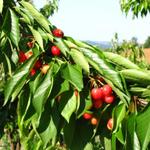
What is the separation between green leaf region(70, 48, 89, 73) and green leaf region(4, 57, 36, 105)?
0.39 ft

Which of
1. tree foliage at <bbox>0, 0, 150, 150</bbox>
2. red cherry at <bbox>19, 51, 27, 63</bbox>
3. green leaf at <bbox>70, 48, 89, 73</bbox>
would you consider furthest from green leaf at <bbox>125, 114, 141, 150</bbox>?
red cherry at <bbox>19, 51, 27, 63</bbox>

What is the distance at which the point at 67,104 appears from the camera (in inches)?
48.7

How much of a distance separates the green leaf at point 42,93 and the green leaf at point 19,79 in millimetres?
63

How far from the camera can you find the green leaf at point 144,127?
1125 mm

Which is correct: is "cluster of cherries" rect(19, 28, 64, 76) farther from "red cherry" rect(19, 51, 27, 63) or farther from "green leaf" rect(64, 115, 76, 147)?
"green leaf" rect(64, 115, 76, 147)

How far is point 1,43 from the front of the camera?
1.41 meters

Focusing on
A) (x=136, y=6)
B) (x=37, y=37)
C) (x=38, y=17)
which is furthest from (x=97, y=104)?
(x=136, y=6)

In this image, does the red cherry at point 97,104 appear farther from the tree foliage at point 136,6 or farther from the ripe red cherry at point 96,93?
the tree foliage at point 136,6

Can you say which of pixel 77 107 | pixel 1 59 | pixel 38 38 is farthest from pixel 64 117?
pixel 1 59

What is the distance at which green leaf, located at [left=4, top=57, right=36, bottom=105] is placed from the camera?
127 centimetres

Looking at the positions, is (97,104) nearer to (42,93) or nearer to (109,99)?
(109,99)

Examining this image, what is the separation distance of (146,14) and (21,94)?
16.4ft

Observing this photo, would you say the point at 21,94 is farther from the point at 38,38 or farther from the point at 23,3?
the point at 23,3

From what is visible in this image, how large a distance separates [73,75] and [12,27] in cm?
30
